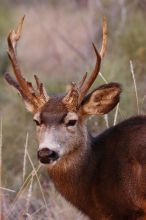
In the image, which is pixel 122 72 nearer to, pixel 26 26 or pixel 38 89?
pixel 38 89

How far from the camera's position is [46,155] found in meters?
7.43

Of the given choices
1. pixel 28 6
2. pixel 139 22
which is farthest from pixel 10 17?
pixel 139 22

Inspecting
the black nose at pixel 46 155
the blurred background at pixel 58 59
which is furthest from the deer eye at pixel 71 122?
the blurred background at pixel 58 59

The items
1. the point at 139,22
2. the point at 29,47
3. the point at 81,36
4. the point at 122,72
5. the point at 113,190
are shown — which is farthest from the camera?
the point at 29,47

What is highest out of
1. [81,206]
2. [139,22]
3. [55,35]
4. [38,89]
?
[55,35]

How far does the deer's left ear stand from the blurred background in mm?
837

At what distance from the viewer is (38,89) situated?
8.04 metres

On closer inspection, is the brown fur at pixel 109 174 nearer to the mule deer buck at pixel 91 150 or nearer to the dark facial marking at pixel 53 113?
the mule deer buck at pixel 91 150

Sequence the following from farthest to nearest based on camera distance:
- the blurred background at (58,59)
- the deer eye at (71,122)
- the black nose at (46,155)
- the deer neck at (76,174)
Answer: the blurred background at (58,59)
the deer neck at (76,174)
the deer eye at (71,122)
the black nose at (46,155)

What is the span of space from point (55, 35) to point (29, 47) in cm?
131

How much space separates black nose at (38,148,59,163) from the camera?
741 cm

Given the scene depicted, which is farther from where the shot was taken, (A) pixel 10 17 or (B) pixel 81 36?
(A) pixel 10 17

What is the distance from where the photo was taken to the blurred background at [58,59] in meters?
10.7

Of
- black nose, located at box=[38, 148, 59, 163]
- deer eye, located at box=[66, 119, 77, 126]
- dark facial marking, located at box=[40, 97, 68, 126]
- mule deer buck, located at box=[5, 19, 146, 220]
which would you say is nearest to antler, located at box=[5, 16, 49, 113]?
mule deer buck, located at box=[5, 19, 146, 220]
